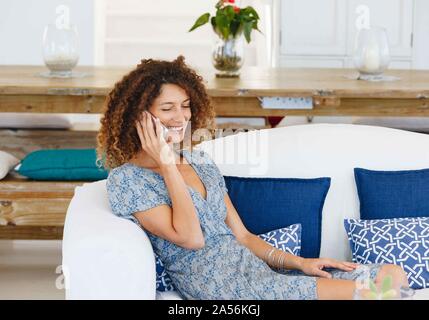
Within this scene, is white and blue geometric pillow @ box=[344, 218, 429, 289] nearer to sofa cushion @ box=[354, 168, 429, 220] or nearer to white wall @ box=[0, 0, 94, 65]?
sofa cushion @ box=[354, 168, 429, 220]

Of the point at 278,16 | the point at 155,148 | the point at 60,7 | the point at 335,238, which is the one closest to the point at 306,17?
the point at 278,16

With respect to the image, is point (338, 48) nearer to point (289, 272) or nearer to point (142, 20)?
point (142, 20)

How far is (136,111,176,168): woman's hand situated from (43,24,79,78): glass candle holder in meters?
1.57

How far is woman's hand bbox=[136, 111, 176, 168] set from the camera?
2510 mm

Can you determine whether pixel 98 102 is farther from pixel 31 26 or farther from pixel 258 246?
pixel 31 26

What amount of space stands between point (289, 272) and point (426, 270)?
0.43 m

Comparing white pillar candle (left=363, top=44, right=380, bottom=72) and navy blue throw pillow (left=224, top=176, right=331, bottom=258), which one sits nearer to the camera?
navy blue throw pillow (left=224, top=176, right=331, bottom=258)

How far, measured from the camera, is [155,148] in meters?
2.52

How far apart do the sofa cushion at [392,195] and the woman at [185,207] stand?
15.6 inches

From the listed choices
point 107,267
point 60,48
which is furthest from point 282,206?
point 60,48

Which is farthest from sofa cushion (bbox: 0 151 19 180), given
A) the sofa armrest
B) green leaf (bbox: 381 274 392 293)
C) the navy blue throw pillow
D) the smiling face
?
green leaf (bbox: 381 274 392 293)

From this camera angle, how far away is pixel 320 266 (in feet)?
8.56

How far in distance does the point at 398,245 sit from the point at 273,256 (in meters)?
0.42
